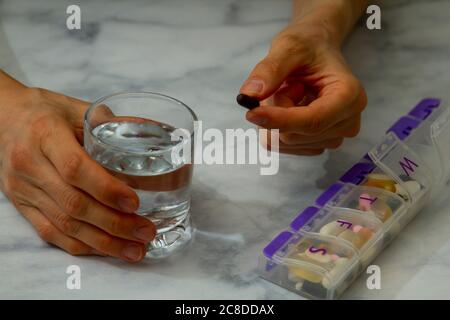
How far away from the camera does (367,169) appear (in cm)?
79

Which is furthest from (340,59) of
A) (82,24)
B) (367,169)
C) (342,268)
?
(82,24)

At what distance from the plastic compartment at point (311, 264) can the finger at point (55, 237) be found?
0.52ft

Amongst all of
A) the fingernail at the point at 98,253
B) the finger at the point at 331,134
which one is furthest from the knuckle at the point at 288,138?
the fingernail at the point at 98,253

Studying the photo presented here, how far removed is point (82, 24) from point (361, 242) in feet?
1.64

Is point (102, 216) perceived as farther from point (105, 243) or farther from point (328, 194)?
point (328, 194)

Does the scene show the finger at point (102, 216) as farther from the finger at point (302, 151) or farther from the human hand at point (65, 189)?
the finger at point (302, 151)

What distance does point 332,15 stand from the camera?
91cm

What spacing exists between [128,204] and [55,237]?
0.30ft

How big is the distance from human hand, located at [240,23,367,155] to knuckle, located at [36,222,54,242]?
209 millimetres

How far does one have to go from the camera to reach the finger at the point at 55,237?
70cm

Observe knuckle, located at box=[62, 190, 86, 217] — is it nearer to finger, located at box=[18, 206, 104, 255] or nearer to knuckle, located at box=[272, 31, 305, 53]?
finger, located at box=[18, 206, 104, 255]

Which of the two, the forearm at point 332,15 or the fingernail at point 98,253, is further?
the forearm at point 332,15

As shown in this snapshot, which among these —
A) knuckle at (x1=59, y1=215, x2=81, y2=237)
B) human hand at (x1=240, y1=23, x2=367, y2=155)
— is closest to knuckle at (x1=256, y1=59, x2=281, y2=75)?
human hand at (x1=240, y1=23, x2=367, y2=155)

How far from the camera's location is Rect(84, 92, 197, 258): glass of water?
0.66 m
